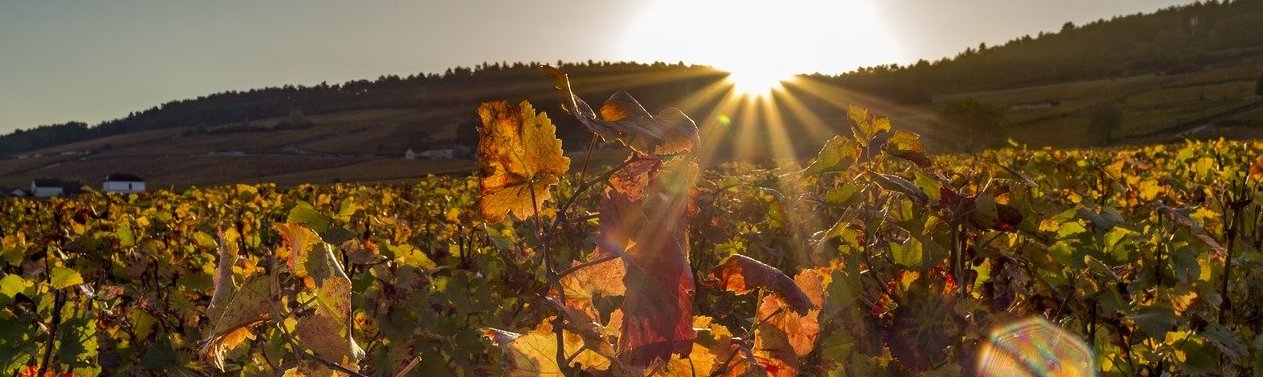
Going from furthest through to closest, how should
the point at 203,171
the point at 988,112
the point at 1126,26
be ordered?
the point at 1126,26 < the point at 203,171 < the point at 988,112

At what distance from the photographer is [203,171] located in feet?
299

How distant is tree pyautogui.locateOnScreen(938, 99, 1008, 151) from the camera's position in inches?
2995

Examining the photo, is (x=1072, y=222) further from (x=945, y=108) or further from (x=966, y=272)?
(x=945, y=108)

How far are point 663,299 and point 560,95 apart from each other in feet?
0.62

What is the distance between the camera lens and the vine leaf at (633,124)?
0.68 m

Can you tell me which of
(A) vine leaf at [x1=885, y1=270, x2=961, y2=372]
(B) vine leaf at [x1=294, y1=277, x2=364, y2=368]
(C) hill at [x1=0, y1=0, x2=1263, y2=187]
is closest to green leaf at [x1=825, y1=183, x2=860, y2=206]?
(A) vine leaf at [x1=885, y1=270, x2=961, y2=372]

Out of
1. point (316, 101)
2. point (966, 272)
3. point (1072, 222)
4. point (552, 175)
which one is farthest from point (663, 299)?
point (316, 101)

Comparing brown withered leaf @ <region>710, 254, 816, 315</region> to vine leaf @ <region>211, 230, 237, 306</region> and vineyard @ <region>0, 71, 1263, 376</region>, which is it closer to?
vineyard @ <region>0, 71, 1263, 376</region>

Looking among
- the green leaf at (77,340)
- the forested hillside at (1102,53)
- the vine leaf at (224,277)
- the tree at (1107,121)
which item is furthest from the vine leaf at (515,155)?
the forested hillside at (1102,53)

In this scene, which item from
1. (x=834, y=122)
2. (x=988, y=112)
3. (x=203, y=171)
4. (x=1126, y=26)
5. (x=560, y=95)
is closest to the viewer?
(x=560, y=95)

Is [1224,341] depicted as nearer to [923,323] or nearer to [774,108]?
[923,323]

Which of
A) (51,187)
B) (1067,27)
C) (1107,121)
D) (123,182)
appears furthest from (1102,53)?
(51,187)

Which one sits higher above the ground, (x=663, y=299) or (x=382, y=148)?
(x=663, y=299)

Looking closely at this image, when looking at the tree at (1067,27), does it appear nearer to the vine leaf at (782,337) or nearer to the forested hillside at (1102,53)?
the forested hillside at (1102,53)
